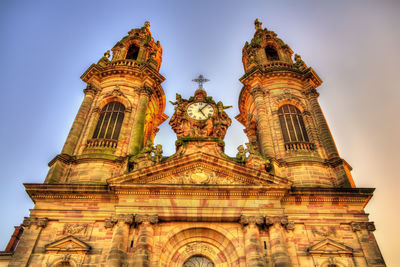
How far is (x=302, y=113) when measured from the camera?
20453 mm

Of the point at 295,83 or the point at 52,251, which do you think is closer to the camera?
the point at 52,251

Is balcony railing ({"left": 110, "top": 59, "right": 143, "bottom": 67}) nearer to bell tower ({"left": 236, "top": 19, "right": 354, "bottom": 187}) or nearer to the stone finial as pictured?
bell tower ({"left": 236, "top": 19, "right": 354, "bottom": 187})

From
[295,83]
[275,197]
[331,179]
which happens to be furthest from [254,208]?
[295,83]

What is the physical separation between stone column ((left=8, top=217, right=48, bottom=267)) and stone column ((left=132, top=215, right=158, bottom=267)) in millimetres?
4339

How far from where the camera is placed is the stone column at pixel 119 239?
489 inches

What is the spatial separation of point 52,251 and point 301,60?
2033 centimetres

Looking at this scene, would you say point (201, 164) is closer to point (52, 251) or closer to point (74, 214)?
point (74, 214)

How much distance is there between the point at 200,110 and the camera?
63.1 ft

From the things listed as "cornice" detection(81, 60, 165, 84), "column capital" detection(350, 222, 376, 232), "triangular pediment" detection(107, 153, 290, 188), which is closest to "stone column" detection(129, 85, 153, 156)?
"cornice" detection(81, 60, 165, 84)

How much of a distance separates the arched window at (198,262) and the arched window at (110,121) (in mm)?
8719

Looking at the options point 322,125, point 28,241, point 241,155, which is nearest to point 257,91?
point 322,125

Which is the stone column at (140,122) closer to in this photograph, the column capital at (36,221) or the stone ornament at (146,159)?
the stone ornament at (146,159)

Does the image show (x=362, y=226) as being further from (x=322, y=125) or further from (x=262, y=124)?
(x=262, y=124)

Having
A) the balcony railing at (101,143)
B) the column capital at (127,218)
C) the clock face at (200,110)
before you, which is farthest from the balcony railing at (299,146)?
the balcony railing at (101,143)
